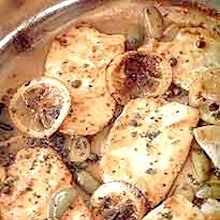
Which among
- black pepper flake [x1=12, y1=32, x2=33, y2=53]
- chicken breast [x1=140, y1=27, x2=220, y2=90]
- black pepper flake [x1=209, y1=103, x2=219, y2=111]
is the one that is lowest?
black pepper flake [x1=209, y1=103, x2=219, y2=111]

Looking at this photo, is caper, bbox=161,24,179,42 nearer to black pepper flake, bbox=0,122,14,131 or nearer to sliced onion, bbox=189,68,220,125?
sliced onion, bbox=189,68,220,125

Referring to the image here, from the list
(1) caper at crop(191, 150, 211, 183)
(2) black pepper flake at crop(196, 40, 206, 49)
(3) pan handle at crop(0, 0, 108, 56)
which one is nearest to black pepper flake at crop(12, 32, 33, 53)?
(3) pan handle at crop(0, 0, 108, 56)

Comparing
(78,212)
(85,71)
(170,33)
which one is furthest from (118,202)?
(170,33)

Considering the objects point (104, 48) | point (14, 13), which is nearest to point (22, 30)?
point (14, 13)

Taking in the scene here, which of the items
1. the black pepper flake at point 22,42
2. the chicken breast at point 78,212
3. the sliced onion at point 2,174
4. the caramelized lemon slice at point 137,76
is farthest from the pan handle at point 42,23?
the chicken breast at point 78,212

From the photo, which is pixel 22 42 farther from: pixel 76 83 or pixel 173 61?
pixel 173 61

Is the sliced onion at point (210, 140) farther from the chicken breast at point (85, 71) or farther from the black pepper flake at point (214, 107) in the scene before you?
the chicken breast at point (85, 71)
